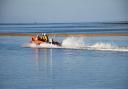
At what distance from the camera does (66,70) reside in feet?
46.1

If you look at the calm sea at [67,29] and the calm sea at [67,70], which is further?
the calm sea at [67,29]

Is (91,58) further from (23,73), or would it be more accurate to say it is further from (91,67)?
(23,73)

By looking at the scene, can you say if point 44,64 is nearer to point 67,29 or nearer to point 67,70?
point 67,70

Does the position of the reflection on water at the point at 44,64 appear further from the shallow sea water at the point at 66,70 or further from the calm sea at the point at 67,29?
the calm sea at the point at 67,29

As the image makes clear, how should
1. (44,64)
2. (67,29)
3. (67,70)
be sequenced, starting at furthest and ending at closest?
(67,29) → (44,64) → (67,70)

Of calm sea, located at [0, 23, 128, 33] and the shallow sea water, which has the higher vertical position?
calm sea, located at [0, 23, 128, 33]

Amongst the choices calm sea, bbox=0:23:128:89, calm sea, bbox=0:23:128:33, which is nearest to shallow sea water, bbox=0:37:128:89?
calm sea, bbox=0:23:128:89

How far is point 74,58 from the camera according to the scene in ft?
57.2

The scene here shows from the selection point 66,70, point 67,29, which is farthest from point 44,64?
point 67,29

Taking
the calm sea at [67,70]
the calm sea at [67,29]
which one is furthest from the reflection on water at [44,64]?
the calm sea at [67,29]

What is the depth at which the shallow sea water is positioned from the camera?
1146cm

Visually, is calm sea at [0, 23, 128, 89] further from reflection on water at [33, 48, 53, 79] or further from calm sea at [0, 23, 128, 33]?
calm sea at [0, 23, 128, 33]

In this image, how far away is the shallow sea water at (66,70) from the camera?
1146cm

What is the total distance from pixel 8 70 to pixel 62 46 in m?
8.66
